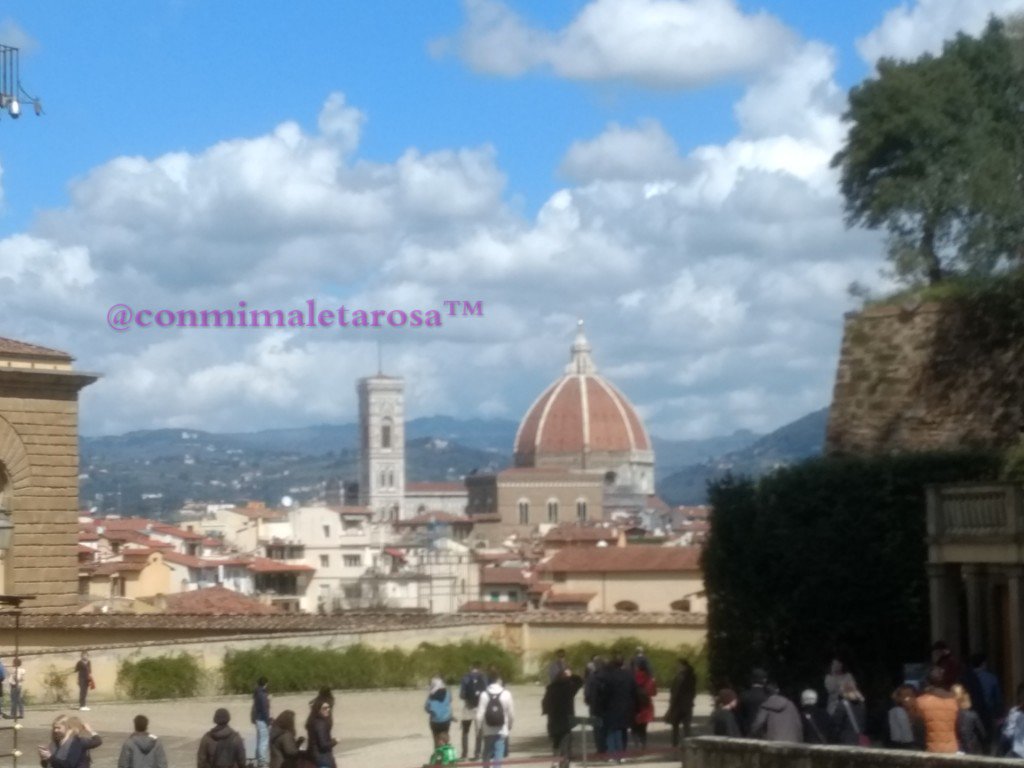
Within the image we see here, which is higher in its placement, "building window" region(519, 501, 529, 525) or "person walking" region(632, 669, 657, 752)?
"building window" region(519, 501, 529, 525)

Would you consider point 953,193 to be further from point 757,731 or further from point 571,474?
point 571,474

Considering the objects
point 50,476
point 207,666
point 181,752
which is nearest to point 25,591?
point 50,476

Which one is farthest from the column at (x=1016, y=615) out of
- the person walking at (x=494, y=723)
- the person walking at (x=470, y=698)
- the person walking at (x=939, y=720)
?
the person walking at (x=470, y=698)

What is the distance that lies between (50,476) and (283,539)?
8173 centimetres

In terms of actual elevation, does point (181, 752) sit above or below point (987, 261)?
below

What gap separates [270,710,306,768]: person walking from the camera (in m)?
15.8

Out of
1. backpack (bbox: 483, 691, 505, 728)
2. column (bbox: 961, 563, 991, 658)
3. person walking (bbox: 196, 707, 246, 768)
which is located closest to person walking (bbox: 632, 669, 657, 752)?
backpack (bbox: 483, 691, 505, 728)

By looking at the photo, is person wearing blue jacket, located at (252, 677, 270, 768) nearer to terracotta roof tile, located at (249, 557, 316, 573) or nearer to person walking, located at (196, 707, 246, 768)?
person walking, located at (196, 707, 246, 768)

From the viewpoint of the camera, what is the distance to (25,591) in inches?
1503

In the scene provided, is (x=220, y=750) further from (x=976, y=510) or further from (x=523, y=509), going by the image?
(x=523, y=509)

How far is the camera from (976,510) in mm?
20859

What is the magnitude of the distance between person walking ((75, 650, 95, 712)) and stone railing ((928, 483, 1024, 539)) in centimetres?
1306

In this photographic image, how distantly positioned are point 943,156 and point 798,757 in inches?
651

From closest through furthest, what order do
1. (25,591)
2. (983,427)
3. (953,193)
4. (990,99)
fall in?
(983,427) < (953,193) < (990,99) < (25,591)
